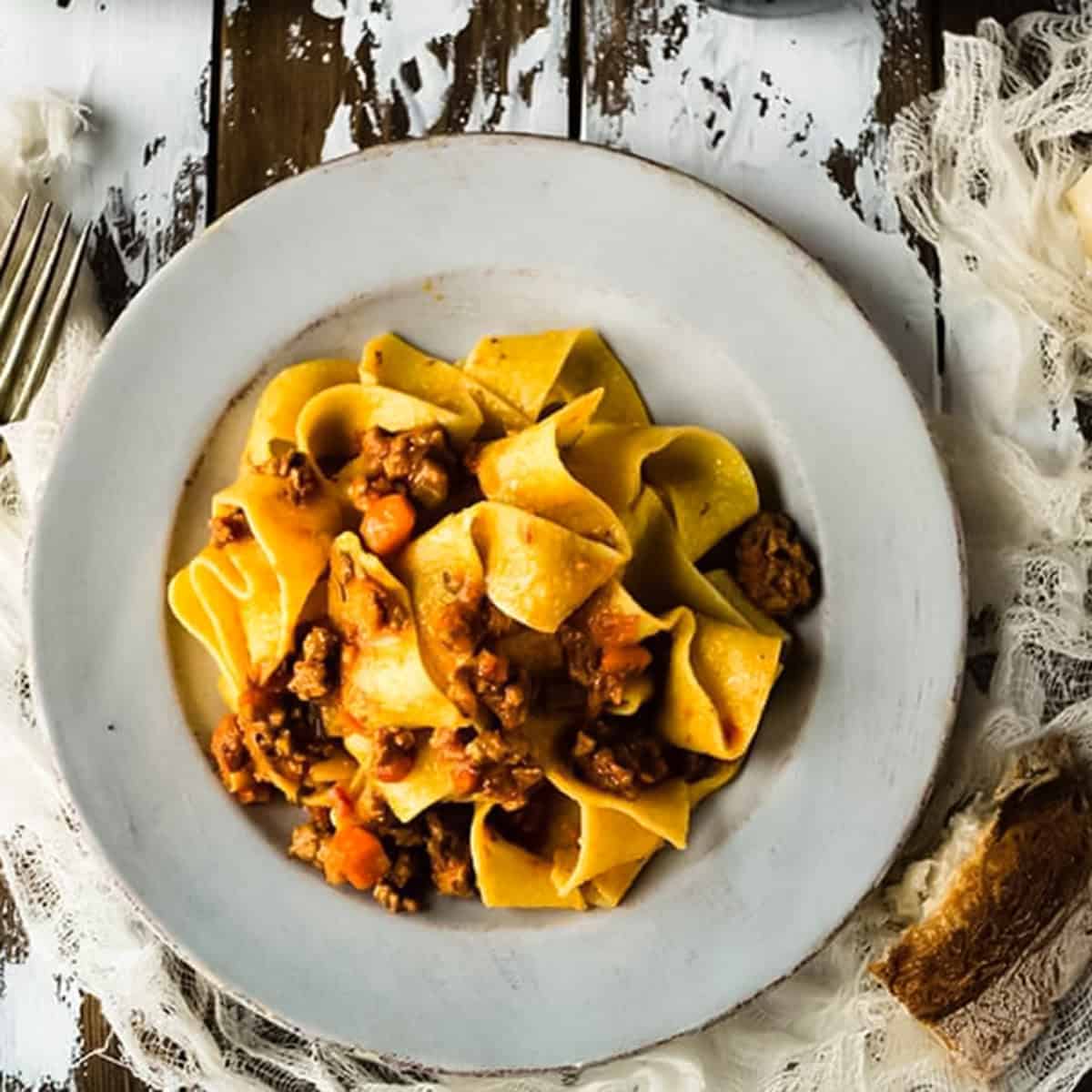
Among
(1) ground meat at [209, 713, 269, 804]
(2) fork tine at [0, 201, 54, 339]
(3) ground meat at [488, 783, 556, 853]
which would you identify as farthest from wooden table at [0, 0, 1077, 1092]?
(3) ground meat at [488, 783, 556, 853]

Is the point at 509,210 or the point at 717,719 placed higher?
the point at 509,210

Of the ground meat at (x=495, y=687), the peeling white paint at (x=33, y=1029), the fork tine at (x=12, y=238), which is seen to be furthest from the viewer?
the peeling white paint at (x=33, y=1029)

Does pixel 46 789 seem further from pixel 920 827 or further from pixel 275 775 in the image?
pixel 920 827

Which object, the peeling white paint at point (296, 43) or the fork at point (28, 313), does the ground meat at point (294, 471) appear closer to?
the fork at point (28, 313)

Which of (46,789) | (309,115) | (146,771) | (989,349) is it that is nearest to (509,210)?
(309,115)

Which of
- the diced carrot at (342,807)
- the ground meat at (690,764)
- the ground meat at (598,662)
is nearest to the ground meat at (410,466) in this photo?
the ground meat at (598,662)

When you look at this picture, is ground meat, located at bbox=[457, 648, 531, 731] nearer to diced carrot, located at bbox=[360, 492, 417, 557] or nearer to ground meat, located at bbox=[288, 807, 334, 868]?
diced carrot, located at bbox=[360, 492, 417, 557]
